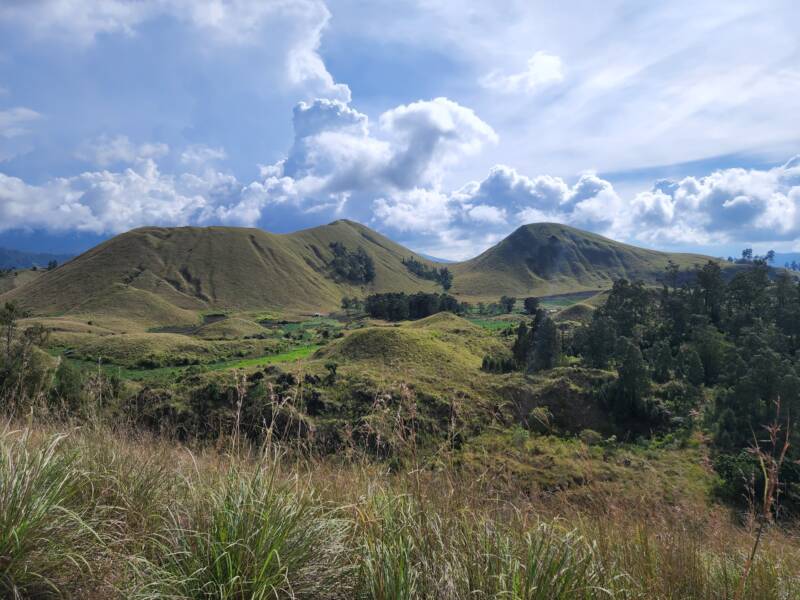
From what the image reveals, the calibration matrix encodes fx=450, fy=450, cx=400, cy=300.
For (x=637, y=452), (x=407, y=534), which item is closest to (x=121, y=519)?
(x=407, y=534)

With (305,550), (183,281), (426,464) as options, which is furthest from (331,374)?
(183,281)

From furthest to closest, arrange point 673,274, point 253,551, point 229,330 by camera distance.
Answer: point 229,330 → point 673,274 → point 253,551

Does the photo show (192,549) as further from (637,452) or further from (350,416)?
(637,452)

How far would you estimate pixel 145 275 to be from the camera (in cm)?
14400

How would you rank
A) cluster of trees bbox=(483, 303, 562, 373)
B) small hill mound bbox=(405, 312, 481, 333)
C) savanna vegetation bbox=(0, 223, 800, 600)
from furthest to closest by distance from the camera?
small hill mound bbox=(405, 312, 481, 333) → cluster of trees bbox=(483, 303, 562, 373) → savanna vegetation bbox=(0, 223, 800, 600)

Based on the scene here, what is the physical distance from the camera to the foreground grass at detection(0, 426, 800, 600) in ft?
9.41

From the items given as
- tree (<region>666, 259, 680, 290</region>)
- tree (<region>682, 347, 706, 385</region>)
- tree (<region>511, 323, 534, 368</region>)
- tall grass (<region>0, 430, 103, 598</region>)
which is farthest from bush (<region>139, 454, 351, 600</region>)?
tree (<region>666, 259, 680, 290</region>)

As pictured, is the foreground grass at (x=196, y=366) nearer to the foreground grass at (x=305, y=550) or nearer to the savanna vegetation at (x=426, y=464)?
the savanna vegetation at (x=426, y=464)

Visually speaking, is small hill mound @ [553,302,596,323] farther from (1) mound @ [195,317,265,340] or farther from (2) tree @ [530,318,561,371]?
(1) mound @ [195,317,265,340]

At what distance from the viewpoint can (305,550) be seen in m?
3.13

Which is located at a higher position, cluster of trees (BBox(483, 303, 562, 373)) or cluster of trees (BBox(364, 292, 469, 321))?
cluster of trees (BBox(364, 292, 469, 321))

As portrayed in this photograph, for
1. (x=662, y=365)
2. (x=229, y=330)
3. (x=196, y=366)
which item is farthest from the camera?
(x=229, y=330)

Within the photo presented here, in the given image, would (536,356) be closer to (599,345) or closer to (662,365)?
(599,345)

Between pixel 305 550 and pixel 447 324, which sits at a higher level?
pixel 305 550
